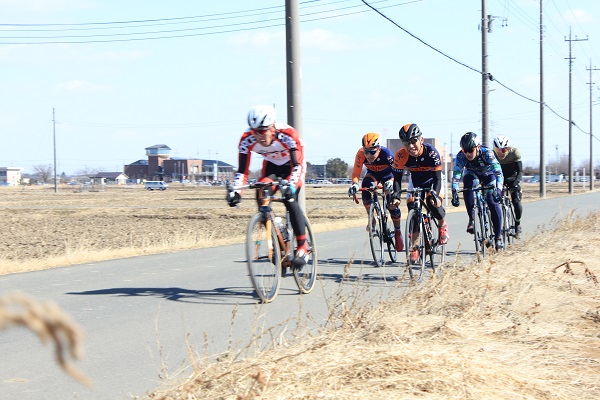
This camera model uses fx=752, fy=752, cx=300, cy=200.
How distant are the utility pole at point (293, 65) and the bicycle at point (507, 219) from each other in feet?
13.8

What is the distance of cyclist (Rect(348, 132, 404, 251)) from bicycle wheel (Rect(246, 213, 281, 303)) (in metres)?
3.41

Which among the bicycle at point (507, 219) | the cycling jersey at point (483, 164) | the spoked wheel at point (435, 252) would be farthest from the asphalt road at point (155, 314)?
the cycling jersey at point (483, 164)

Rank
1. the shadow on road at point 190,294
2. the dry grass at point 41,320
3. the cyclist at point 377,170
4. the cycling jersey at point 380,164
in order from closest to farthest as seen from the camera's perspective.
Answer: the dry grass at point 41,320
the shadow on road at point 190,294
the cyclist at point 377,170
the cycling jersey at point 380,164

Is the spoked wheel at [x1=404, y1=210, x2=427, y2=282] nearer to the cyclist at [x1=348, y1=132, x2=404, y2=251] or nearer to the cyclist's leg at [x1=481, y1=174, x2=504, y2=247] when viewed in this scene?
the cyclist at [x1=348, y1=132, x2=404, y2=251]

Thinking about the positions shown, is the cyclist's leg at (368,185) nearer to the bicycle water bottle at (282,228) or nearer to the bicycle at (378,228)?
the bicycle at (378,228)

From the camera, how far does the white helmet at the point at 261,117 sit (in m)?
6.87

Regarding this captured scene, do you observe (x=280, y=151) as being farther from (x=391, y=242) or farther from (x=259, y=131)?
(x=391, y=242)

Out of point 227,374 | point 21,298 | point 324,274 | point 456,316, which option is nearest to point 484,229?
point 324,274

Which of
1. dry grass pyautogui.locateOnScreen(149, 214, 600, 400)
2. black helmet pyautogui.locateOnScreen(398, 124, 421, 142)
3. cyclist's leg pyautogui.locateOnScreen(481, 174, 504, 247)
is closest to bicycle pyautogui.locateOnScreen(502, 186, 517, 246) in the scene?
cyclist's leg pyautogui.locateOnScreen(481, 174, 504, 247)

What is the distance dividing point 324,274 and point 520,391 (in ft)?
19.3

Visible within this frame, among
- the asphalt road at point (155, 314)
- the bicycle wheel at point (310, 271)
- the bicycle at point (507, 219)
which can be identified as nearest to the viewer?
the asphalt road at point (155, 314)

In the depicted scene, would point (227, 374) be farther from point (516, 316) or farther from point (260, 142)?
point (260, 142)

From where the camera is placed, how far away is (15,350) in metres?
5.23

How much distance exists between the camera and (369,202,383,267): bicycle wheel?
413 inches
